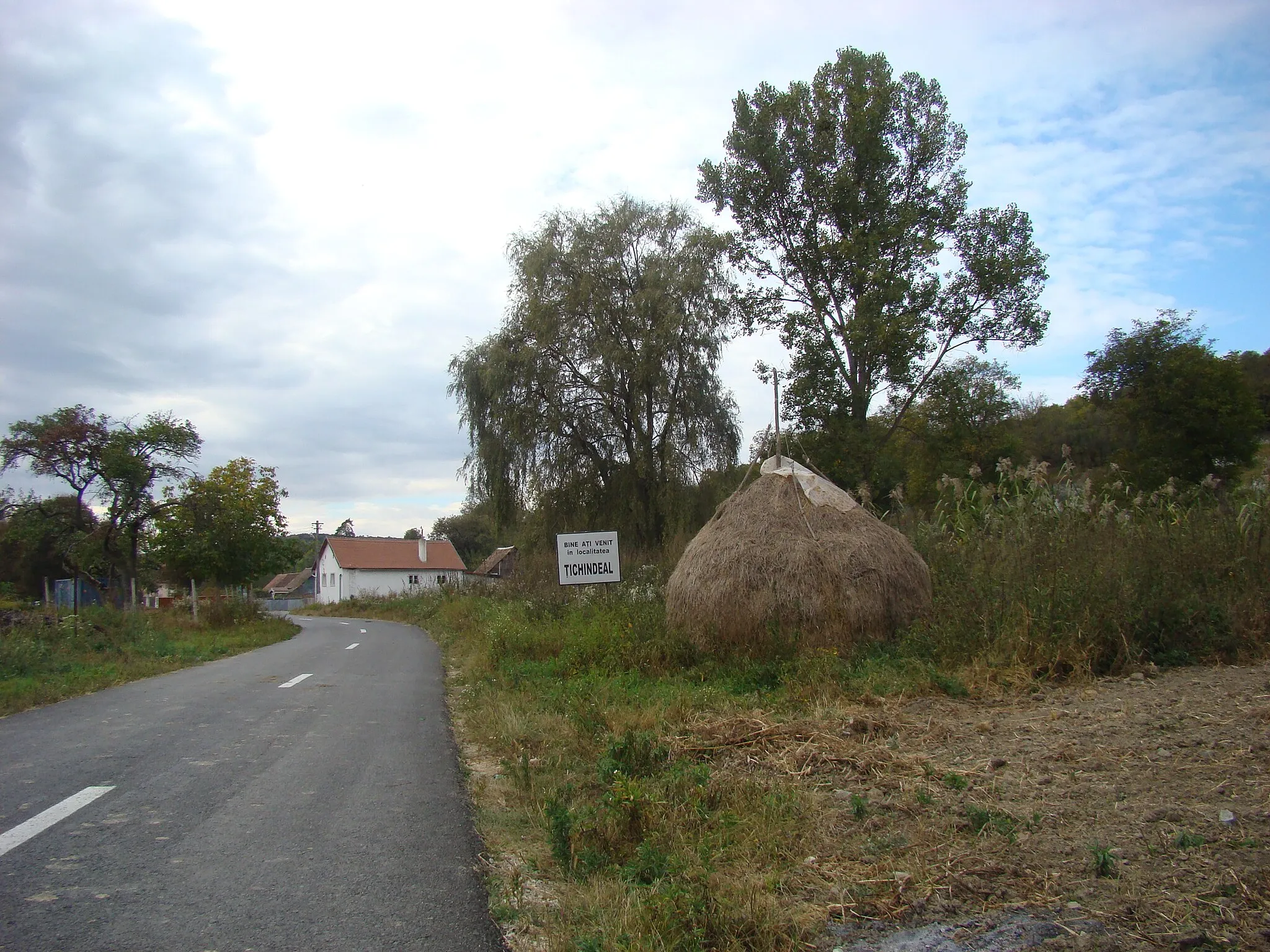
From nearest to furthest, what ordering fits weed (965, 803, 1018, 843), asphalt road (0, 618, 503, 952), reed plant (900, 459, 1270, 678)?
asphalt road (0, 618, 503, 952) < weed (965, 803, 1018, 843) < reed plant (900, 459, 1270, 678)

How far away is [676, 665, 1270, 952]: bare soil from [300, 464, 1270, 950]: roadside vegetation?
0.07ft

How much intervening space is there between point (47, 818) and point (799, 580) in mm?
6663

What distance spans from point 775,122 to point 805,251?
10.8ft

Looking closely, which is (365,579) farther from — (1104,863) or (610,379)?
(1104,863)

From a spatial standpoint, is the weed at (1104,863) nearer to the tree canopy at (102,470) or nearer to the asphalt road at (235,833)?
the asphalt road at (235,833)

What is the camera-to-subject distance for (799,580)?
8.98 m

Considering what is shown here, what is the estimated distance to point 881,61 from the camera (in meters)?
20.5

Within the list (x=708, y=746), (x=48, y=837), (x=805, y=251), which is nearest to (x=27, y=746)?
(x=48, y=837)

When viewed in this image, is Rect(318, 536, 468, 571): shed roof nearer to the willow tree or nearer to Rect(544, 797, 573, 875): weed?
the willow tree

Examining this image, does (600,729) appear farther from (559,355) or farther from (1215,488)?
(559,355)

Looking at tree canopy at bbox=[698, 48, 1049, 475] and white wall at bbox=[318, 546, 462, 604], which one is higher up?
tree canopy at bbox=[698, 48, 1049, 475]

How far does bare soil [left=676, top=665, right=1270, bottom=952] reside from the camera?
9.46 feet

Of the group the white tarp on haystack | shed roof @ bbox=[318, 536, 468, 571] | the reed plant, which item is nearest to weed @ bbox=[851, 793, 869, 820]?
the reed plant

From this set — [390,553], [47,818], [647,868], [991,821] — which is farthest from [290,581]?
[991,821]
